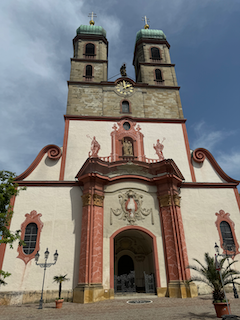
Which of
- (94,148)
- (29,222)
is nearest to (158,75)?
(94,148)

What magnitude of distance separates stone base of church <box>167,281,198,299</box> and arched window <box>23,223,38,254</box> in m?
9.83

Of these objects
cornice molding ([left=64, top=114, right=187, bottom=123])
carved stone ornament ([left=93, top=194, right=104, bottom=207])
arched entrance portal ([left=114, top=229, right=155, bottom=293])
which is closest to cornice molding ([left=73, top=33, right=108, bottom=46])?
cornice molding ([left=64, top=114, right=187, bottom=123])

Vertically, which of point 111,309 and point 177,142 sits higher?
point 177,142

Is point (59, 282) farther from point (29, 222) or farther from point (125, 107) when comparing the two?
point (125, 107)

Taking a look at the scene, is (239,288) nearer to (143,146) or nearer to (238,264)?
(238,264)

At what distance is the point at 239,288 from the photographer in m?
16.9

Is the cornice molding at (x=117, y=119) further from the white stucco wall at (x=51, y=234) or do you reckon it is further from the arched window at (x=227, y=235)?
the arched window at (x=227, y=235)

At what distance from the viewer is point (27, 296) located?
15219mm

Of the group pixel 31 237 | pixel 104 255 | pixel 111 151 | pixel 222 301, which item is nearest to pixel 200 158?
pixel 111 151

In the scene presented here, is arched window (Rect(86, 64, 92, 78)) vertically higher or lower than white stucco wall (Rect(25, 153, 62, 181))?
higher

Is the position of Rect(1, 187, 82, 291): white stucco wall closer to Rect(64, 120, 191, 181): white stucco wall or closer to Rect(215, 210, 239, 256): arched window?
Rect(64, 120, 191, 181): white stucco wall

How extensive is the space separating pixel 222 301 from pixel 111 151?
1424cm

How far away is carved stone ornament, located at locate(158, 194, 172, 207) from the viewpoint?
1762 centimetres

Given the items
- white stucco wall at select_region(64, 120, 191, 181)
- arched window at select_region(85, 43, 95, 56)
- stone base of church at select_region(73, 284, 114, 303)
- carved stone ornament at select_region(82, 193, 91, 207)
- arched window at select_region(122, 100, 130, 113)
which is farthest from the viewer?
arched window at select_region(85, 43, 95, 56)
